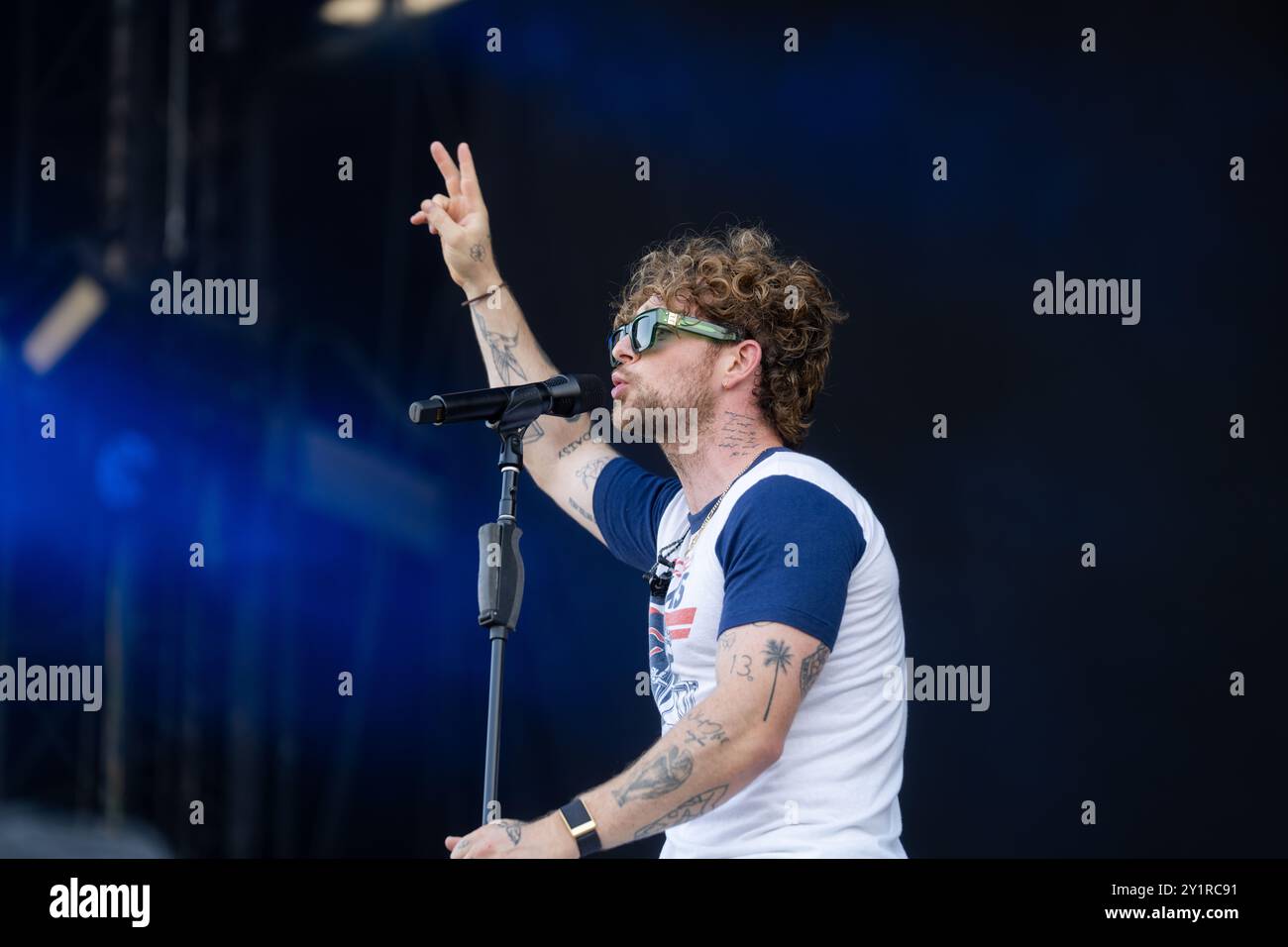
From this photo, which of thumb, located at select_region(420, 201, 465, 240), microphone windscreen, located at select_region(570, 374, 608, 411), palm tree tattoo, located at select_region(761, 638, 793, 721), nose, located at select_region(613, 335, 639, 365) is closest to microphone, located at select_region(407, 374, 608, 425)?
microphone windscreen, located at select_region(570, 374, 608, 411)

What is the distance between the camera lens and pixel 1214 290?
407 cm

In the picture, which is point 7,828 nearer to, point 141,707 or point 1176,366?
point 141,707

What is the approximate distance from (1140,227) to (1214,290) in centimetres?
29

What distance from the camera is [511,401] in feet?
7.68

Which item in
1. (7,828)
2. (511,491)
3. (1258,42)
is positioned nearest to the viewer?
(511,491)

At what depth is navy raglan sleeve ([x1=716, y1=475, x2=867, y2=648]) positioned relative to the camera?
2.16m

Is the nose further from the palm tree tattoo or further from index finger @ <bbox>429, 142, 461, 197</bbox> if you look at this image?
the palm tree tattoo

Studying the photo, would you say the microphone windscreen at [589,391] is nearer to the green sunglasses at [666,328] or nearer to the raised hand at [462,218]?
the green sunglasses at [666,328]

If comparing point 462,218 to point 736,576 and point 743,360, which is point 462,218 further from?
point 736,576

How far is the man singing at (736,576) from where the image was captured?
2107 mm

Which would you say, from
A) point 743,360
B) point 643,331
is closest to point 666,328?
point 643,331

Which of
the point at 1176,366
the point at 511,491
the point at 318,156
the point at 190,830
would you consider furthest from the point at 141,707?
the point at 1176,366

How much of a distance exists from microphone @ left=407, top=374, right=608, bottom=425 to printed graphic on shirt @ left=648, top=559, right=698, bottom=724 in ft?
1.18

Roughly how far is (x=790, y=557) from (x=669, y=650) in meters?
0.40
